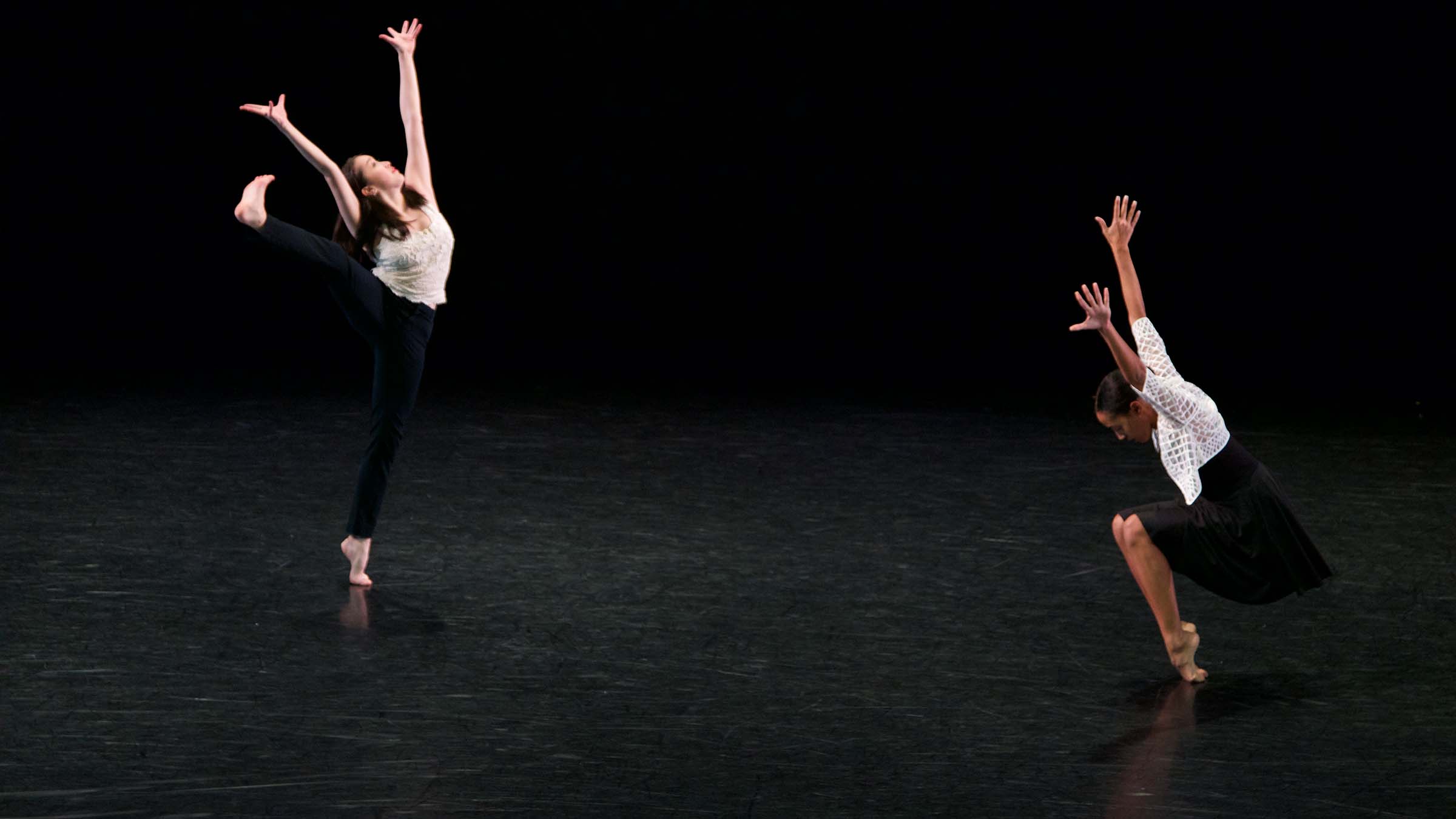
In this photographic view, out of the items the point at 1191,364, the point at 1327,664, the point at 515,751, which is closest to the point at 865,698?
the point at 515,751

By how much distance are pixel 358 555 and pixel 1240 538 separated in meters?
1.94

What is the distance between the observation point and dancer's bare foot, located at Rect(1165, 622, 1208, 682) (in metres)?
3.08

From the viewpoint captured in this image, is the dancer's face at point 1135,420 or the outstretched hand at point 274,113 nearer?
the dancer's face at point 1135,420

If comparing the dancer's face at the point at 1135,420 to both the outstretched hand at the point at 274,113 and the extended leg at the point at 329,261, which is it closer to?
the extended leg at the point at 329,261

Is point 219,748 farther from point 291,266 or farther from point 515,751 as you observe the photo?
point 291,266

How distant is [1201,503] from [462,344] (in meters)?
5.23

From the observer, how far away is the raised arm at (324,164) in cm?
349

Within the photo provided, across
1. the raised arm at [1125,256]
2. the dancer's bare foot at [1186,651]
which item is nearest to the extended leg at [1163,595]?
the dancer's bare foot at [1186,651]

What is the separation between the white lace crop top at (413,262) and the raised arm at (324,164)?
9 cm

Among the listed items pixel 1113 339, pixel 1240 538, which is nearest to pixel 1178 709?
pixel 1240 538

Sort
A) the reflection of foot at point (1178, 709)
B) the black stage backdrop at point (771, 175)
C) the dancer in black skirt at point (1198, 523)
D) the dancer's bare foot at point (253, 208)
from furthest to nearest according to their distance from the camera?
1. the black stage backdrop at point (771, 175)
2. the dancer's bare foot at point (253, 208)
3. the dancer in black skirt at point (1198, 523)
4. the reflection of foot at point (1178, 709)

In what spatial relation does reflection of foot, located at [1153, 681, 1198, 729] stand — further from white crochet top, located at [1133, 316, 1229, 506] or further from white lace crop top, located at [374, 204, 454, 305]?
white lace crop top, located at [374, 204, 454, 305]

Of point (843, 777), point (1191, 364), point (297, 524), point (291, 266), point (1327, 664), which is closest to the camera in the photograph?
point (843, 777)

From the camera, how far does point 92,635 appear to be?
10.8 ft
